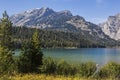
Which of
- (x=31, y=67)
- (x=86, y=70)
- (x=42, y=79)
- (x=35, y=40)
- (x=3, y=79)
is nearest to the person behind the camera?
(x=3, y=79)

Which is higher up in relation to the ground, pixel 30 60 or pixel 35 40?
pixel 35 40

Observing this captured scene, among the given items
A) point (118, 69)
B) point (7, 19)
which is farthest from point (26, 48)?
point (118, 69)

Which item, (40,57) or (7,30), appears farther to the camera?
(7,30)

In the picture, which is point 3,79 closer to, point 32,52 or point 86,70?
point 32,52

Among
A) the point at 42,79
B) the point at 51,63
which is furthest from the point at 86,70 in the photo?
the point at 42,79

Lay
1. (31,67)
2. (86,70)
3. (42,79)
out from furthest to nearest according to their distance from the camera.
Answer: (86,70) < (31,67) < (42,79)

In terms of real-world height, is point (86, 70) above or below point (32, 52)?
below

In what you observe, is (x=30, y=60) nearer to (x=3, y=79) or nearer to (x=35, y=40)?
(x=35, y=40)

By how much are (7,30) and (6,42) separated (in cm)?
259

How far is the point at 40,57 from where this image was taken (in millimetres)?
48438

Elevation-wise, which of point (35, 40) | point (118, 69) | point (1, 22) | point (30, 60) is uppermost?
point (1, 22)

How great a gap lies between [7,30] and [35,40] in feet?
20.1

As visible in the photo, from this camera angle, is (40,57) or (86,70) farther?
(86,70)

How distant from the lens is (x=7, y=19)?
57.3 meters
